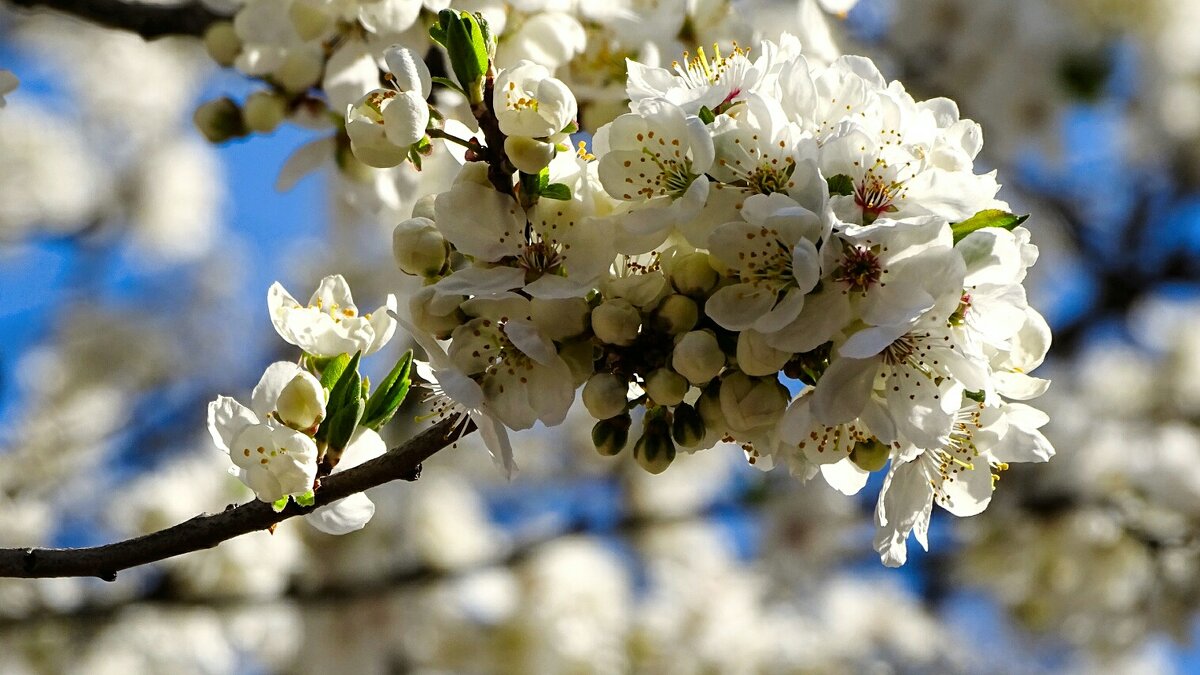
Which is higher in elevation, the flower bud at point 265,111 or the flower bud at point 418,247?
the flower bud at point 418,247

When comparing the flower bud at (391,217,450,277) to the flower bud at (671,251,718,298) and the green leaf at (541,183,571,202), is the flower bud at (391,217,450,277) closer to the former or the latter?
the green leaf at (541,183,571,202)

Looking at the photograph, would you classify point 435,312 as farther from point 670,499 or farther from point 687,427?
point 670,499

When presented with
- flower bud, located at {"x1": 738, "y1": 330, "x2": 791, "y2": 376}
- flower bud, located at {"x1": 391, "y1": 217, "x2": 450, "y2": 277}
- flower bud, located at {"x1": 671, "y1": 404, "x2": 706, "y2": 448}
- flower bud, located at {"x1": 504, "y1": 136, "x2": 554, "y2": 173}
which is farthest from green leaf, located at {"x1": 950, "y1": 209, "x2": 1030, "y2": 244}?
flower bud, located at {"x1": 391, "y1": 217, "x2": 450, "y2": 277}

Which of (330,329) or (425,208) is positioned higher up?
(425,208)

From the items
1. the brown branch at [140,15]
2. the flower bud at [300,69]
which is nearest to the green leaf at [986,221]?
the flower bud at [300,69]

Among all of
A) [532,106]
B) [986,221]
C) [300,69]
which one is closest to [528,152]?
[532,106]

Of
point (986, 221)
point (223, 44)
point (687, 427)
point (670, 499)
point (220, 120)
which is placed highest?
point (986, 221)

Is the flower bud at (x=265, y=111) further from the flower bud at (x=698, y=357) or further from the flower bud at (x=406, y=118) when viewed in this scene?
the flower bud at (x=698, y=357)

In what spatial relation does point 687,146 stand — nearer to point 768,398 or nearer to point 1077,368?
point 768,398
